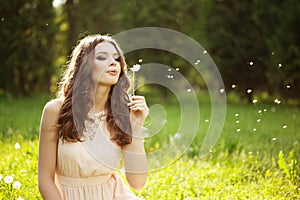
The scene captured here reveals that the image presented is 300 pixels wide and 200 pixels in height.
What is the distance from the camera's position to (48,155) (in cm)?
243

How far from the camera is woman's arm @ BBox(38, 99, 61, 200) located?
7.93 feet

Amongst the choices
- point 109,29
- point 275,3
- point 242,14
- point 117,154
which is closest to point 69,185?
point 117,154

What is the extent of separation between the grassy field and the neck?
0.72 meters

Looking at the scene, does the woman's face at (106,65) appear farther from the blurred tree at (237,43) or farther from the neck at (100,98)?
the blurred tree at (237,43)

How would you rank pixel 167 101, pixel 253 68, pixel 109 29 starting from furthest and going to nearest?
pixel 109 29, pixel 167 101, pixel 253 68

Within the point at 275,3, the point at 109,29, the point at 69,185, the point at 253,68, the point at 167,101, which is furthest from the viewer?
the point at 109,29

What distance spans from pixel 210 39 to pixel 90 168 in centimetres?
885

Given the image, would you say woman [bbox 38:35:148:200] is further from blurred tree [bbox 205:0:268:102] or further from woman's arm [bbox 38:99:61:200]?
blurred tree [bbox 205:0:268:102]

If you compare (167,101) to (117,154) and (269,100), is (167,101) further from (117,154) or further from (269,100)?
(117,154)

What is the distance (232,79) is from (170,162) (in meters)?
6.76

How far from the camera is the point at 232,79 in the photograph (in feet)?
35.9

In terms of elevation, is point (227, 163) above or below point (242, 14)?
below

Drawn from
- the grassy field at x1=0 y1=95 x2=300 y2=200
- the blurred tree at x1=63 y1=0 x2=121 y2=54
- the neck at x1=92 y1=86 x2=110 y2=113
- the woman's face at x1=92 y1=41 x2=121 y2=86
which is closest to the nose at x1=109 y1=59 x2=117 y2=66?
the woman's face at x1=92 y1=41 x2=121 y2=86

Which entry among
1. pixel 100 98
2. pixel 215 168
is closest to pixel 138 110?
pixel 100 98
